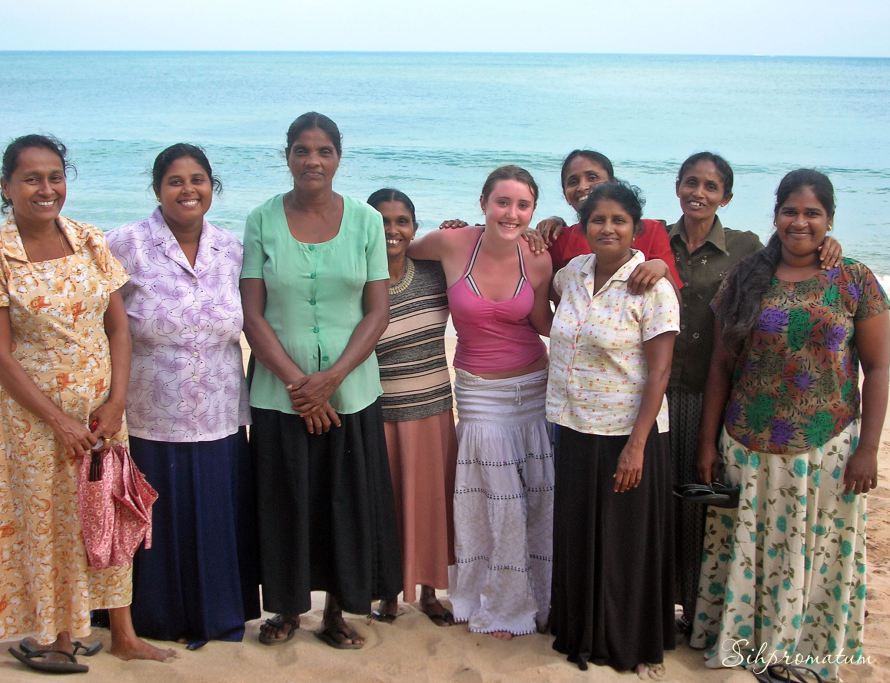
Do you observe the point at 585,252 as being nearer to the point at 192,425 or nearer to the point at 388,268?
the point at 388,268

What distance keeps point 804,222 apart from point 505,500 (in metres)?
1.62

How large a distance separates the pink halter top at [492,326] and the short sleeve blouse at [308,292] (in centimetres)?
44

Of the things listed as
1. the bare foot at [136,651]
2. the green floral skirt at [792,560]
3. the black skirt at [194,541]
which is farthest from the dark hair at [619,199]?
the bare foot at [136,651]

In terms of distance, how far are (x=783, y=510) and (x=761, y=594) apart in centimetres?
38

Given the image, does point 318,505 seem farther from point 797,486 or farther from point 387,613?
point 797,486

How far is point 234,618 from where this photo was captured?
364 centimetres

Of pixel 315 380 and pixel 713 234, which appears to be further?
pixel 713 234

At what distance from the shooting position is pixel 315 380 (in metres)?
3.45

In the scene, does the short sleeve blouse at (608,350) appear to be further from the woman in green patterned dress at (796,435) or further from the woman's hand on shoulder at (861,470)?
the woman's hand on shoulder at (861,470)

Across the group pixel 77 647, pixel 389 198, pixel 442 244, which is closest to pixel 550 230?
pixel 442 244

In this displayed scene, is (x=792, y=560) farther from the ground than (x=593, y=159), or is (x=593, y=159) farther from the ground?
(x=593, y=159)

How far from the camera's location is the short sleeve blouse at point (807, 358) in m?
3.37

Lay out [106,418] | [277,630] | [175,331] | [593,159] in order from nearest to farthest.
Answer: [106,418] < [175,331] < [277,630] < [593,159]

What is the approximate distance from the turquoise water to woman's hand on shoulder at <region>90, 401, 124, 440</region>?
13379 mm
